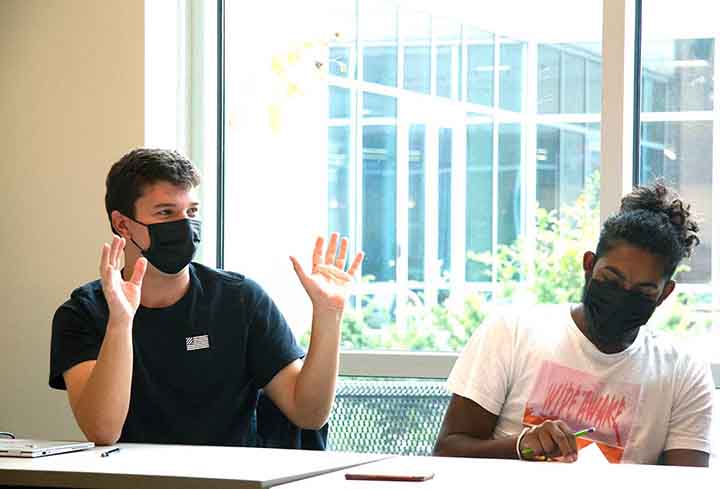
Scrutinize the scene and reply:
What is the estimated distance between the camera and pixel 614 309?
2.54m

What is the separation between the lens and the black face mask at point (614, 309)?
2.53 metres

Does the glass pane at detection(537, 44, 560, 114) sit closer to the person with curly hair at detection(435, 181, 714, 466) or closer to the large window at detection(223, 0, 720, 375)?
the large window at detection(223, 0, 720, 375)

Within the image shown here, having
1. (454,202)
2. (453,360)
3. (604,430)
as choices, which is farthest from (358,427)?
(604,430)

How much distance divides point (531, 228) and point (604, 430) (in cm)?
98

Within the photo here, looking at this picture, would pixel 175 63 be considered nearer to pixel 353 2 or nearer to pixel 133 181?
pixel 353 2

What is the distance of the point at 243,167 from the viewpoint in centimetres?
378

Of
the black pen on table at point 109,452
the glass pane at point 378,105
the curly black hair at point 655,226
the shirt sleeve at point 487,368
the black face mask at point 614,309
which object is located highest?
the glass pane at point 378,105

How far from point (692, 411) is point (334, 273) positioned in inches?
36.8

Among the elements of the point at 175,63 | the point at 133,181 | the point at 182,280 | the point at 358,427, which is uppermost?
the point at 175,63

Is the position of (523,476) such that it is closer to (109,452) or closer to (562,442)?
(562,442)

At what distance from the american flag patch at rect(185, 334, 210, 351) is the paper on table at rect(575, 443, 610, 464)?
0.97 metres

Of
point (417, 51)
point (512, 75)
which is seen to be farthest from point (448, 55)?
point (512, 75)

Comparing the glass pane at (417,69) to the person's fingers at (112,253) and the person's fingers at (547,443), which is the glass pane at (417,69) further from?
the person's fingers at (547,443)

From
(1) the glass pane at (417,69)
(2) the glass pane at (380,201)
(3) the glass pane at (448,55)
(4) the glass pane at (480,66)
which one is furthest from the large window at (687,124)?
(2) the glass pane at (380,201)
